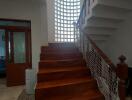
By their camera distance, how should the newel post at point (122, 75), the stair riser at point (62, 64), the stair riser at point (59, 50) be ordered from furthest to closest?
1. the stair riser at point (59, 50)
2. the stair riser at point (62, 64)
3. the newel post at point (122, 75)

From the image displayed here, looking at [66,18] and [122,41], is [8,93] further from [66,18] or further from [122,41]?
[66,18]

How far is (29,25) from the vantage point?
4586 mm

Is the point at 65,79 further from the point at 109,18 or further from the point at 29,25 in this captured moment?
the point at 29,25

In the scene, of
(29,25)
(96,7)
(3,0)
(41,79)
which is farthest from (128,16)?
(3,0)

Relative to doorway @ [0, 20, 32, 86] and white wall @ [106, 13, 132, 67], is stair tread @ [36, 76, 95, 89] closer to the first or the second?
white wall @ [106, 13, 132, 67]

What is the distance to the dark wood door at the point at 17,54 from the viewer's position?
446 cm

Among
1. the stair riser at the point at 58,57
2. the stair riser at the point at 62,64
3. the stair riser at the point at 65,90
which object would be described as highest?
the stair riser at the point at 58,57

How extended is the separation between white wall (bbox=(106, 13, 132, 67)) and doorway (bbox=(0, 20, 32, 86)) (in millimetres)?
2688

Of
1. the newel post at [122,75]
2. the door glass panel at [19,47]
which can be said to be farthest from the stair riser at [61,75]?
the door glass panel at [19,47]

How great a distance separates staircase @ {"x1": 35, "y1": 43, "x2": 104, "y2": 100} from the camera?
2479 mm

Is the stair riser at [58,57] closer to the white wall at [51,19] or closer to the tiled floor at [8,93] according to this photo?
the tiled floor at [8,93]

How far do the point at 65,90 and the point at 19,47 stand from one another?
2733mm

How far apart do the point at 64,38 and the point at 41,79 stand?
3669mm

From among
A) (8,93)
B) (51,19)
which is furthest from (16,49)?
(51,19)
